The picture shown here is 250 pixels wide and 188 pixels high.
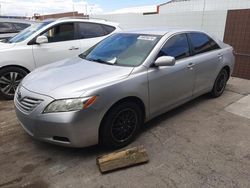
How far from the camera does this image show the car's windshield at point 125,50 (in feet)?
12.3

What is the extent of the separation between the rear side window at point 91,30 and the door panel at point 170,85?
9.96ft

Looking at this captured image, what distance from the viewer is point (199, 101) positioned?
5219 millimetres

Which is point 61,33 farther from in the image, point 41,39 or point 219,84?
point 219,84

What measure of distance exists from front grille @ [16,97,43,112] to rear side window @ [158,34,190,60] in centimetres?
180

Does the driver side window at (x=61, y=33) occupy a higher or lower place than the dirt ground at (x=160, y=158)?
higher

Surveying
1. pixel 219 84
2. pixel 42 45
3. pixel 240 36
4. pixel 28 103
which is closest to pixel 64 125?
pixel 28 103

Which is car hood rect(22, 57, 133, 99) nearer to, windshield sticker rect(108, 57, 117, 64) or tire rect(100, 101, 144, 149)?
windshield sticker rect(108, 57, 117, 64)

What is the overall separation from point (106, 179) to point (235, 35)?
5.71 m

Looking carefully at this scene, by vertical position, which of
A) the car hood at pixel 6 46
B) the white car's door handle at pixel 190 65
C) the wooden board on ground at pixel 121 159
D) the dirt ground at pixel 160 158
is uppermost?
the car hood at pixel 6 46

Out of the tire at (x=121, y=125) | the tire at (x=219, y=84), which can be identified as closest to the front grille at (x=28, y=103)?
the tire at (x=121, y=125)

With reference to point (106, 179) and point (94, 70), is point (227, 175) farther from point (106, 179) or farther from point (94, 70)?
point (94, 70)

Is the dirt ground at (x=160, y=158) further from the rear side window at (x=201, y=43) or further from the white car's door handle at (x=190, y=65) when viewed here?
the rear side window at (x=201, y=43)

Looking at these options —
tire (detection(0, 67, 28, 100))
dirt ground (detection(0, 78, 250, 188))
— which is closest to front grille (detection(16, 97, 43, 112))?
dirt ground (detection(0, 78, 250, 188))

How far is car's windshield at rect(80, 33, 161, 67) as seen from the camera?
3.74 metres
